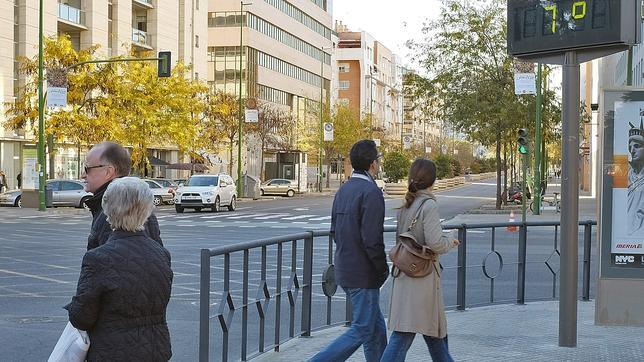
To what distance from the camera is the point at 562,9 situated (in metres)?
8.95

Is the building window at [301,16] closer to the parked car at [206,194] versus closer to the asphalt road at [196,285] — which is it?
the parked car at [206,194]

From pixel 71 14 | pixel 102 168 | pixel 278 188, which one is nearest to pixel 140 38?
pixel 71 14

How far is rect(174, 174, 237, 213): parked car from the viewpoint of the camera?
39750 millimetres

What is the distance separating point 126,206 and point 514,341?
5556 millimetres

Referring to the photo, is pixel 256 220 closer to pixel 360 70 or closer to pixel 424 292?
pixel 424 292

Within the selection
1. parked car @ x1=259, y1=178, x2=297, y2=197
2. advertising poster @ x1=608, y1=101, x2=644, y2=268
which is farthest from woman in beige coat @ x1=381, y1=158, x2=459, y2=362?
parked car @ x1=259, y1=178, x2=297, y2=197

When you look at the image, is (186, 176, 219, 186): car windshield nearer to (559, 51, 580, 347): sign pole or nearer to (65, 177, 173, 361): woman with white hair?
(559, 51, 580, 347): sign pole

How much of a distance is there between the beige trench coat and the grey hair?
8.66ft

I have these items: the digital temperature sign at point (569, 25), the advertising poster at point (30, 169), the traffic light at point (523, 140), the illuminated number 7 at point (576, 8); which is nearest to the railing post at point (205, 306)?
the digital temperature sign at point (569, 25)

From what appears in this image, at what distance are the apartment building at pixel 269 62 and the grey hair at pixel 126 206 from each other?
6514 centimetres

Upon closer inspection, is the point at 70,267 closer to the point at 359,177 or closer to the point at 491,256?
the point at 491,256

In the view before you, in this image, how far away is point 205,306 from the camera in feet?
22.1

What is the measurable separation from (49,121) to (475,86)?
20040mm

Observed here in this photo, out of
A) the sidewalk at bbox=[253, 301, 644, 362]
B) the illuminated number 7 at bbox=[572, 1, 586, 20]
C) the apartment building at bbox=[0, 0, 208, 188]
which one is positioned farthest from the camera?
the apartment building at bbox=[0, 0, 208, 188]
